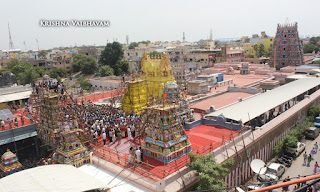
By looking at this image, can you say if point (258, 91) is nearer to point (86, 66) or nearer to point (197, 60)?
point (197, 60)

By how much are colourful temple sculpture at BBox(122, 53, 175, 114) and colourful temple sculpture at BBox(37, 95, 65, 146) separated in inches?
279

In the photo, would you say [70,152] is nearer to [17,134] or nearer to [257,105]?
[17,134]

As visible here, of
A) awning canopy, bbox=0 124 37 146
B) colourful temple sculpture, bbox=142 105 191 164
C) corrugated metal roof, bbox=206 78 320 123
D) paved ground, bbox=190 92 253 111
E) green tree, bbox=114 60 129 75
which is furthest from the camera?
green tree, bbox=114 60 129 75

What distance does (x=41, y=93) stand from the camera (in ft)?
59.5

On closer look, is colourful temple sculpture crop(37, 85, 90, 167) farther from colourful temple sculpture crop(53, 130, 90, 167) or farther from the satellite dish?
the satellite dish

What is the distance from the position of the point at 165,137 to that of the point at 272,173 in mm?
7471

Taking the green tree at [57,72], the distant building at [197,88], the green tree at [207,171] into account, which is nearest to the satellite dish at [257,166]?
the green tree at [207,171]

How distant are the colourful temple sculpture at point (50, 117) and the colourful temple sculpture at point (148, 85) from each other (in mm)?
7074

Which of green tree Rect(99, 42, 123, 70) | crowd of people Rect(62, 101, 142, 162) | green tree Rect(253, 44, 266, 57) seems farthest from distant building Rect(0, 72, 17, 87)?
green tree Rect(253, 44, 266, 57)

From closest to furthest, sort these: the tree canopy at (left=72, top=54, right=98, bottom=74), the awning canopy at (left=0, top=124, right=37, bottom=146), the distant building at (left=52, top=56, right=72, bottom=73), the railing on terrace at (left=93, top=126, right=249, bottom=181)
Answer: the railing on terrace at (left=93, top=126, right=249, bottom=181)
the awning canopy at (left=0, top=124, right=37, bottom=146)
the tree canopy at (left=72, top=54, right=98, bottom=74)
the distant building at (left=52, top=56, right=72, bottom=73)

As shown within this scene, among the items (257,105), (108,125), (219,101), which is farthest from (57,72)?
(257,105)

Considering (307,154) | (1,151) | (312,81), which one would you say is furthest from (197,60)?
(1,151)

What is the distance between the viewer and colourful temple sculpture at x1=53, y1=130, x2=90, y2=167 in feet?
45.1

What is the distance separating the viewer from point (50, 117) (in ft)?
58.4
